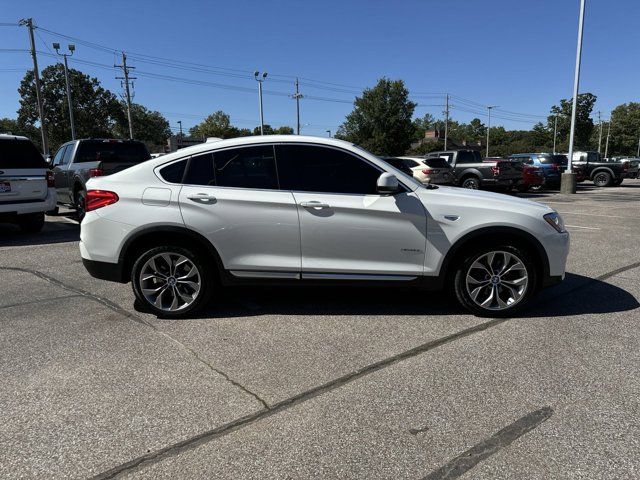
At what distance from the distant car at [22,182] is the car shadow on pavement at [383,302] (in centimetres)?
570

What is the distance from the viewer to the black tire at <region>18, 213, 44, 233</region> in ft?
31.1

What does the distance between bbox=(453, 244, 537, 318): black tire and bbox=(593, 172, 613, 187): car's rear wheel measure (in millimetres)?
25765

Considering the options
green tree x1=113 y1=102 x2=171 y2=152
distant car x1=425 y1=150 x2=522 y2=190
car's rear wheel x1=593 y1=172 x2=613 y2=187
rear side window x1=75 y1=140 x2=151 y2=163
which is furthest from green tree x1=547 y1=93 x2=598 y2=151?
green tree x1=113 y1=102 x2=171 y2=152

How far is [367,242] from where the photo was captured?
4.39 m

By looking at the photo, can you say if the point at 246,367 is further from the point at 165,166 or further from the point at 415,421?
the point at 165,166

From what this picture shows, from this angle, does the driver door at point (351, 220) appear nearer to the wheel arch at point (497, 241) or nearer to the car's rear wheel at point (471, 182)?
the wheel arch at point (497, 241)

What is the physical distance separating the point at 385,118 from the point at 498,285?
56.7 meters

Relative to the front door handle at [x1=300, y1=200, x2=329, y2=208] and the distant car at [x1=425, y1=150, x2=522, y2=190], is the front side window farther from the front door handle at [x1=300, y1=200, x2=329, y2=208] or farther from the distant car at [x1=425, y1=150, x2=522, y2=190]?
the distant car at [x1=425, y1=150, x2=522, y2=190]

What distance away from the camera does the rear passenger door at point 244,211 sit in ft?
14.4

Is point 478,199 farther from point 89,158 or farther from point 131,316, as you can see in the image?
point 89,158

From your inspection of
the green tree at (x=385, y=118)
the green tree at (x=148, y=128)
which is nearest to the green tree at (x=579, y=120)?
the green tree at (x=385, y=118)

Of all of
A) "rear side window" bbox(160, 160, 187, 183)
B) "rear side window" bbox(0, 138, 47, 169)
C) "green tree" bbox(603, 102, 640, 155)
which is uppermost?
"green tree" bbox(603, 102, 640, 155)

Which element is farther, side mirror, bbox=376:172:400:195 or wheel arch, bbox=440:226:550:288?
wheel arch, bbox=440:226:550:288

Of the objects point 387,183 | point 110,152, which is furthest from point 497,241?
point 110,152
